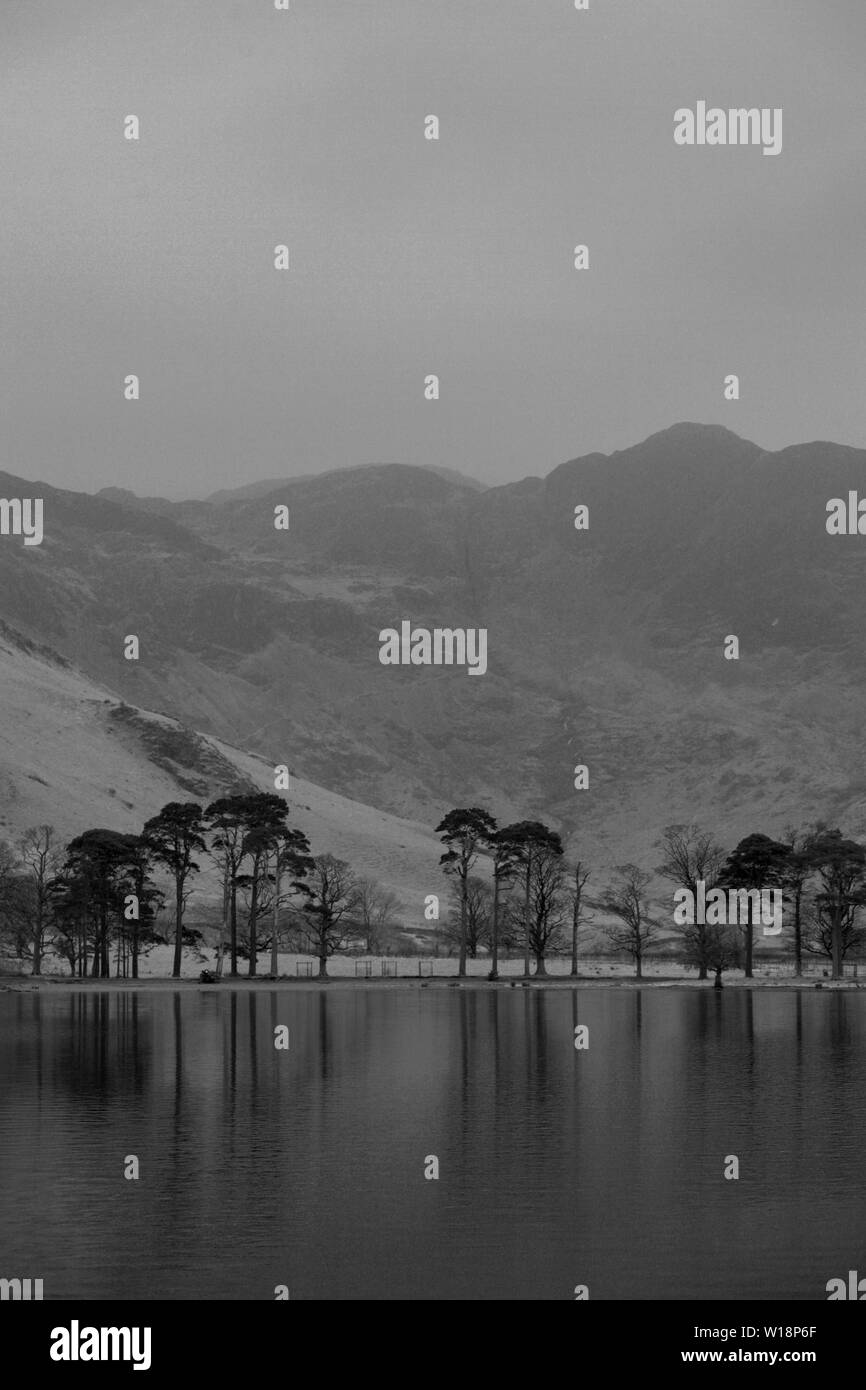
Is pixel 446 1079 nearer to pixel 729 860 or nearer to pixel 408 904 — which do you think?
pixel 729 860

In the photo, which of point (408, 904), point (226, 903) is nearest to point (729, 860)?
point (226, 903)

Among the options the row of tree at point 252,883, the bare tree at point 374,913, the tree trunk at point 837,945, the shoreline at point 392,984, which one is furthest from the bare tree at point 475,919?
the tree trunk at point 837,945

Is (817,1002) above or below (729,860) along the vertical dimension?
below

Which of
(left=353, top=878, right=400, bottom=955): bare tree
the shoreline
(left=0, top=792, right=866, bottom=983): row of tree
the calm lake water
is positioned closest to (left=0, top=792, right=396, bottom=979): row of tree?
(left=0, top=792, right=866, bottom=983): row of tree

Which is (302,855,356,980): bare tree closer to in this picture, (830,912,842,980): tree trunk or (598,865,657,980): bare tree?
(598,865,657,980): bare tree

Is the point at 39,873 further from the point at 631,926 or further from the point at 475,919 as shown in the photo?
the point at 631,926

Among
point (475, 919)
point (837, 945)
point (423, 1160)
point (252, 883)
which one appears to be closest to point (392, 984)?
point (252, 883)
